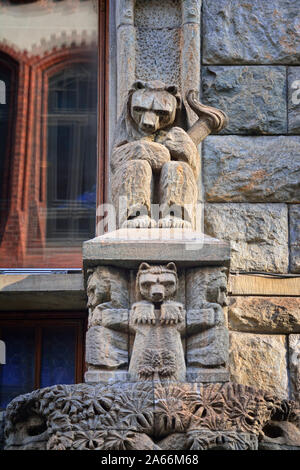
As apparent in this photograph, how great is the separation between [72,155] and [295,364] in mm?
2159

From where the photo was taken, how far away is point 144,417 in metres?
4.32

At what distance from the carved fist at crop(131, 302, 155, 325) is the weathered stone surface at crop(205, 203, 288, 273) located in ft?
3.68

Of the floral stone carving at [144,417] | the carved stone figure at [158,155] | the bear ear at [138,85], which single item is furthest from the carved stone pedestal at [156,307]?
the bear ear at [138,85]

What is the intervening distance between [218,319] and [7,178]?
223 centimetres

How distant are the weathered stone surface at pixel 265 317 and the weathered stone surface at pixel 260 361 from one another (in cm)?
5

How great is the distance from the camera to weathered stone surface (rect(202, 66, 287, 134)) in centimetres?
610

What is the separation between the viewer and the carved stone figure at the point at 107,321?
4703mm

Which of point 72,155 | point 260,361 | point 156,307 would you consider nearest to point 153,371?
point 156,307

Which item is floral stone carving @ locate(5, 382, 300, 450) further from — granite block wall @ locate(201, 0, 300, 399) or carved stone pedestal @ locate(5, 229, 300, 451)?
granite block wall @ locate(201, 0, 300, 399)

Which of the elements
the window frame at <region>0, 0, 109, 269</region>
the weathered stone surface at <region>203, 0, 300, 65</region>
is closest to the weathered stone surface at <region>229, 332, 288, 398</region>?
the window frame at <region>0, 0, 109, 269</region>

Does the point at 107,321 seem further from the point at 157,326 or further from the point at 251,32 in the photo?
the point at 251,32
